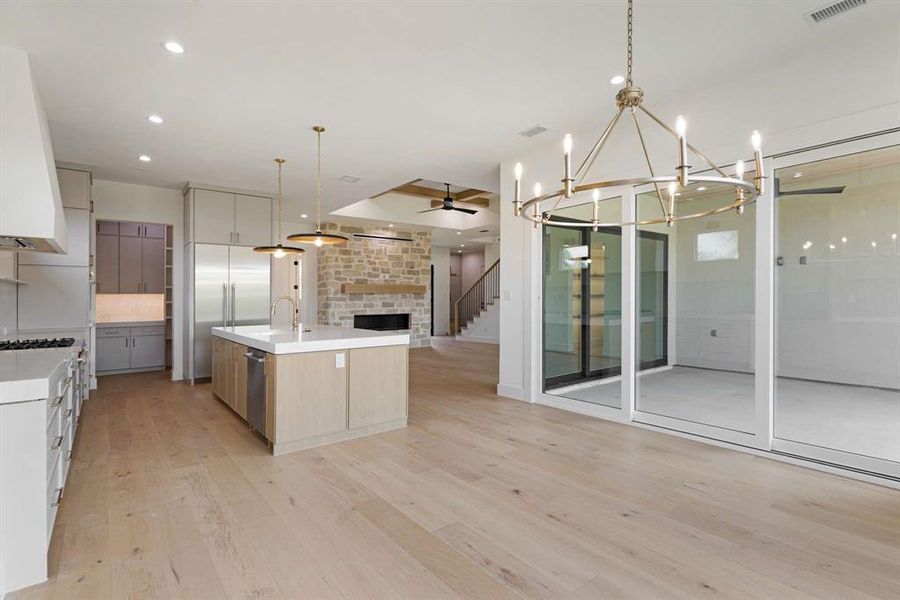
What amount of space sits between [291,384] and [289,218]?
20.6 feet

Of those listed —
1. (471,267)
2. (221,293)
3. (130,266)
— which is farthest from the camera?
(471,267)

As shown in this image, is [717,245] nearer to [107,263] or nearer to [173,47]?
[173,47]

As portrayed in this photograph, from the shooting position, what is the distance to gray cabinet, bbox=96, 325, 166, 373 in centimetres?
688

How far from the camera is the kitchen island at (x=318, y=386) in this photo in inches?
139

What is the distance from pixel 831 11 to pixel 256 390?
472cm

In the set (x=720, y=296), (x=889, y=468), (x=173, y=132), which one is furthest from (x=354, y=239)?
(x=889, y=468)

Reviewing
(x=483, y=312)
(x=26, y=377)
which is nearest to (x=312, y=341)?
(x=26, y=377)

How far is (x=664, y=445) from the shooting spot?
3688 mm

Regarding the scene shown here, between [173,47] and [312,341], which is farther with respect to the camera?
[312,341]

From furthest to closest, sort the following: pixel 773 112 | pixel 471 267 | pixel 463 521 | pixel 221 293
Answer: pixel 471 267 < pixel 221 293 < pixel 773 112 < pixel 463 521

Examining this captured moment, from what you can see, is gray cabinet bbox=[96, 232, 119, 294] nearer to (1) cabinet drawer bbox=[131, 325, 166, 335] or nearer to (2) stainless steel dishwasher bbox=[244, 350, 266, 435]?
(1) cabinet drawer bbox=[131, 325, 166, 335]

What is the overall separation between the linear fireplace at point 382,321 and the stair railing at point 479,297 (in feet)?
8.72

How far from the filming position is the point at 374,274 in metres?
10.1

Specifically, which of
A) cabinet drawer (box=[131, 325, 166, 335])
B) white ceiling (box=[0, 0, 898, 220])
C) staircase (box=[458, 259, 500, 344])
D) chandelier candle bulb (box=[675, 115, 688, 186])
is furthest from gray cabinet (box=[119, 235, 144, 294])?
chandelier candle bulb (box=[675, 115, 688, 186])
